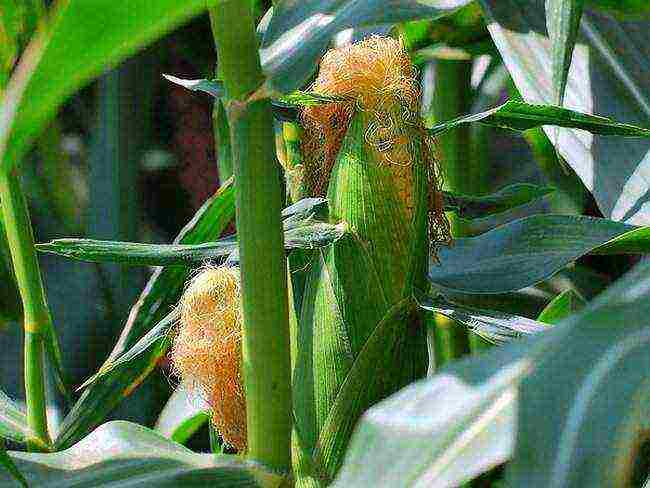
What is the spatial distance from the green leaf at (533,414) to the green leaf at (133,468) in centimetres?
15

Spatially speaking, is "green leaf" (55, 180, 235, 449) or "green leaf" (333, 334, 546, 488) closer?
"green leaf" (333, 334, 546, 488)

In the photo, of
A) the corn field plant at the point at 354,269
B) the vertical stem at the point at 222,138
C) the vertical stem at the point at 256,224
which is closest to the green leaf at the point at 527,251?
the corn field plant at the point at 354,269

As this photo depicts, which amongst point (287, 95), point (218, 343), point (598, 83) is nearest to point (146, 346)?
point (218, 343)

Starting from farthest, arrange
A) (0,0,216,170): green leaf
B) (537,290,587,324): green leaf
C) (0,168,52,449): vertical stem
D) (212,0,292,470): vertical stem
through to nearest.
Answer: (537,290,587,324): green leaf → (0,168,52,449): vertical stem → (212,0,292,470): vertical stem → (0,0,216,170): green leaf

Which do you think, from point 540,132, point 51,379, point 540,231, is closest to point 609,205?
point 540,231

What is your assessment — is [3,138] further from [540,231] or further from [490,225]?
[490,225]

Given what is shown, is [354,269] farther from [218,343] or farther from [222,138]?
[222,138]

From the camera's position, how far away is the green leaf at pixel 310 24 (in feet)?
1.01

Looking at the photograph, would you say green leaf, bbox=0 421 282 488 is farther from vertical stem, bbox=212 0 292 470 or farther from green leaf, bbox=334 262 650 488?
green leaf, bbox=334 262 650 488

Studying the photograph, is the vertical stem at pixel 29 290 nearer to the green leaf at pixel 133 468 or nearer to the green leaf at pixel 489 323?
the green leaf at pixel 133 468

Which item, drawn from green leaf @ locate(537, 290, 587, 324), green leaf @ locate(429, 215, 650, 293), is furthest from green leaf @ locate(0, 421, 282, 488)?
green leaf @ locate(537, 290, 587, 324)

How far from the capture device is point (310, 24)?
33 cm

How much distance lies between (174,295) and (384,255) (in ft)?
0.54

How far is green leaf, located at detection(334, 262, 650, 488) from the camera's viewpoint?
0.55 ft
